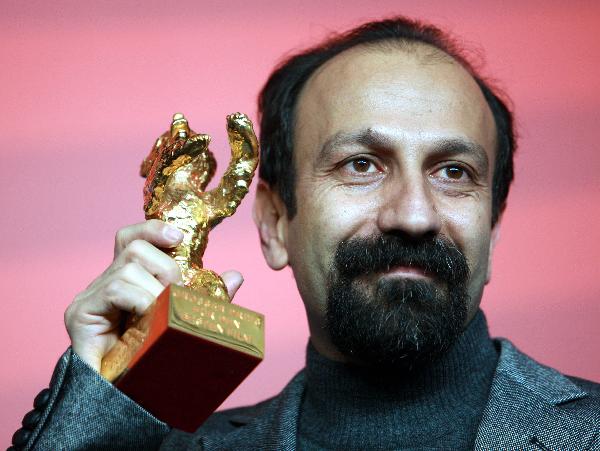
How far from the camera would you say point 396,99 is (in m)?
1.72

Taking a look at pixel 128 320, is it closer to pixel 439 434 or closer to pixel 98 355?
pixel 98 355

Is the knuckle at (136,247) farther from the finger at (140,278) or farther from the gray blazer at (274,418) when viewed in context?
the gray blazer at (274,418)

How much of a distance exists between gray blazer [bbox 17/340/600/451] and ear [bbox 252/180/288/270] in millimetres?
254

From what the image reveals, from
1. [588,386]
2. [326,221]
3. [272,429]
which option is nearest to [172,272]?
[326,221]

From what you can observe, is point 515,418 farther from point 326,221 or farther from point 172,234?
point 172,234

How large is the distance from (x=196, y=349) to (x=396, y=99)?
725mm

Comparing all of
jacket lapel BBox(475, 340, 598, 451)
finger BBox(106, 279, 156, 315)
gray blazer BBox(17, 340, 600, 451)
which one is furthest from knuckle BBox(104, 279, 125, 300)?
jacket lapel BBox(475, 340, 598, 451)

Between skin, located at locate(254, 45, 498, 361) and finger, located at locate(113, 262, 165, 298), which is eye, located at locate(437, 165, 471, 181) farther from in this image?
finger, located at locate(113, 262, 165, 298)

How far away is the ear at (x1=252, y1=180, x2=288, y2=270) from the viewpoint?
190 centimetres

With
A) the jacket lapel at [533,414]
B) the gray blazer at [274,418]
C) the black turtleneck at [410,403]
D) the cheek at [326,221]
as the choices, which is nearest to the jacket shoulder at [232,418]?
the gray blazer at [274,418]

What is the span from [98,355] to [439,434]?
620mm

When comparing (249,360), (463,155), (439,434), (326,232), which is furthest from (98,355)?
(463,155)

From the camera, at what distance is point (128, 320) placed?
1.40 metres

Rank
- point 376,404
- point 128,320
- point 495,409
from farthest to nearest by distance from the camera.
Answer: point 376,404, point 495,409, point 128,320
